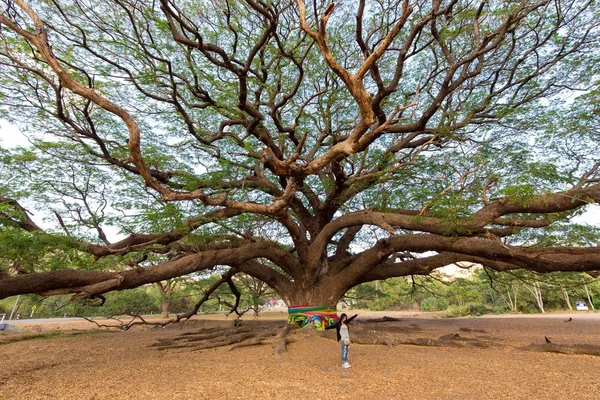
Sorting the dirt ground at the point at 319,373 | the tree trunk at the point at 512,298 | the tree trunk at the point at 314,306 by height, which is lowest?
the dirt ground at the point at 319,373

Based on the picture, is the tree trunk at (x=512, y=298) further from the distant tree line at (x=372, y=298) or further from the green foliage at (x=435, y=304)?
the green foliage at (x=435, y=304)

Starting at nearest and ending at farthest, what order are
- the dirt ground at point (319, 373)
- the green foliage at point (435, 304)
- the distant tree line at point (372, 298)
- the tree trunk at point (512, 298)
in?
the dirt ground at point (319, 373) → the distant tree line at point (372, 298) → the tree trunk at point (512, 298) → the green foliage at point (435, 304)

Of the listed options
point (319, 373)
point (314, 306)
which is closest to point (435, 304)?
point (314, 306)

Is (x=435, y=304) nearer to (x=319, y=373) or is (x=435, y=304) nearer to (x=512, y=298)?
(x=512, y=298)

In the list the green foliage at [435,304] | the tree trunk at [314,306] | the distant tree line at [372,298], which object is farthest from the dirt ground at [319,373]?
the green foliage at [435,304]

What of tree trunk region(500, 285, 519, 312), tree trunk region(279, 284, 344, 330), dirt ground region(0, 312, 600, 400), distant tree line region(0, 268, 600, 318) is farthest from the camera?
tree trunk region(500, 285, 519, 312)

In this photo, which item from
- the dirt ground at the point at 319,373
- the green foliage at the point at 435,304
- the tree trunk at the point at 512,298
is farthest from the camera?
the green foliage at the point at 435,304

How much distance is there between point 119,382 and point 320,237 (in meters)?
5.02

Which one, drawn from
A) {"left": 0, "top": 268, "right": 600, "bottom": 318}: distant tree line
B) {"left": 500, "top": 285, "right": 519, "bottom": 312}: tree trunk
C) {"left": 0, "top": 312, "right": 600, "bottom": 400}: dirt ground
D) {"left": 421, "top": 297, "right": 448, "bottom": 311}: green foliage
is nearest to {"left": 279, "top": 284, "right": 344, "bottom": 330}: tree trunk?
{"left": 0, "top": 312, "right": 600, "bottom": 400}: dirt ground

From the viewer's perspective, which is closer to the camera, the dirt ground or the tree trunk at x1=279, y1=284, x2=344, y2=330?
the dirt ground

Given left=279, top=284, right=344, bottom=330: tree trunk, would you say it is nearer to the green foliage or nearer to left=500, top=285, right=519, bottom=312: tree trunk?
left=500, top=285, right=519, bottom=312: tree trunk

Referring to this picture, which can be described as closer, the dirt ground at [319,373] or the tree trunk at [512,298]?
the dirt ground at [319,373]

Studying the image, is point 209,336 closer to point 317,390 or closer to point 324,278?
point 324,278

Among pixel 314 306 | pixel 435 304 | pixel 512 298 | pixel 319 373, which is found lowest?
pixel 319 373
